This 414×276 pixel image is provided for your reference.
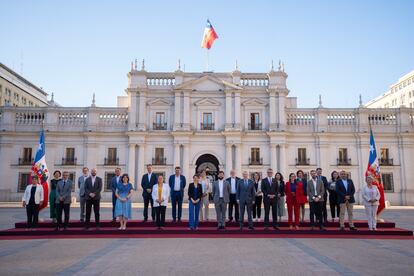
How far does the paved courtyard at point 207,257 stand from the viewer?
7.00m

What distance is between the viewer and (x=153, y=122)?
1351 inches

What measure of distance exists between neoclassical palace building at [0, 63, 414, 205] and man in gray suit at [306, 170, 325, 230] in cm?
2049

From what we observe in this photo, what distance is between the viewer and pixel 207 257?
8.23m

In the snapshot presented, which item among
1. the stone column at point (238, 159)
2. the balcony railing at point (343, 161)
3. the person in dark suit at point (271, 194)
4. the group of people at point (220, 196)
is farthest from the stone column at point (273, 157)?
the person in dark suit at point (271, 194)

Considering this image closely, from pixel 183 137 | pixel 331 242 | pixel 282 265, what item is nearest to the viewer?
pixel 282 265

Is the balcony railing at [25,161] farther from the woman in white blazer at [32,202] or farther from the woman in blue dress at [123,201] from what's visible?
the woman in blue dress at [123,201]

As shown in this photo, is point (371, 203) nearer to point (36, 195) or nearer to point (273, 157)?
point (36, 195)

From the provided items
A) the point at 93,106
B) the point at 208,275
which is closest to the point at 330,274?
the point at 208,275

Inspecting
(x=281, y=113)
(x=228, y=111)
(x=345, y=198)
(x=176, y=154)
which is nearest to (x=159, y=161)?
(x=176, y=154)

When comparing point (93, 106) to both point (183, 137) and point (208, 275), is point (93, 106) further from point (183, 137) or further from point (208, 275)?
point (208, 275)

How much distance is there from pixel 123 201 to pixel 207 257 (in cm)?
Answer: 494

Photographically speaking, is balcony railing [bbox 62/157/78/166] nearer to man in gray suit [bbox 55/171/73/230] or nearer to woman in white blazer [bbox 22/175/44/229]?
woman in white blazer [bbox 22/175/44/229]

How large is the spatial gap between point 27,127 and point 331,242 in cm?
3108

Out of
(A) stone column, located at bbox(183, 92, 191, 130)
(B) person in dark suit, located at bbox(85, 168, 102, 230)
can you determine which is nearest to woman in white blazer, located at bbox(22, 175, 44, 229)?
(B) person in dark suit, located at bbox(85, 168, 102, 230)
